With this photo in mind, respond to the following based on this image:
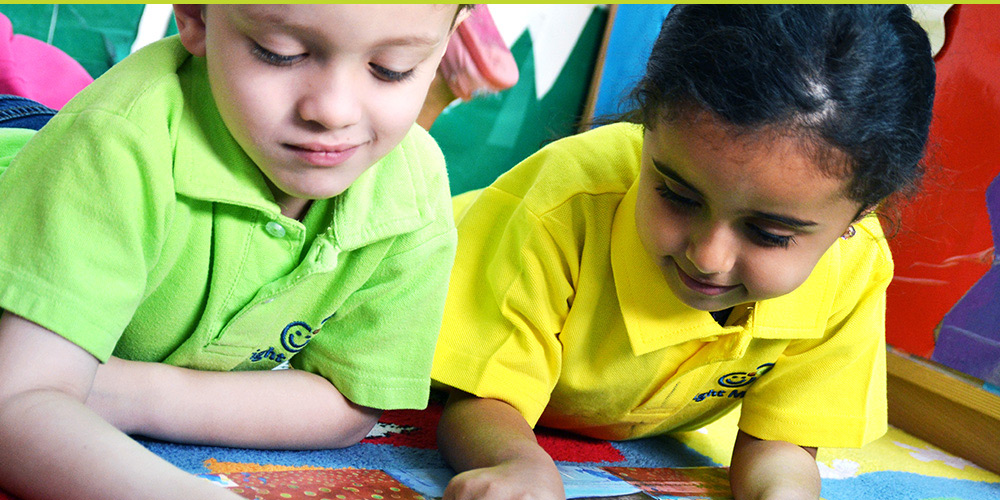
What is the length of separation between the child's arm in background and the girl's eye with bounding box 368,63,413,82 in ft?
0.84

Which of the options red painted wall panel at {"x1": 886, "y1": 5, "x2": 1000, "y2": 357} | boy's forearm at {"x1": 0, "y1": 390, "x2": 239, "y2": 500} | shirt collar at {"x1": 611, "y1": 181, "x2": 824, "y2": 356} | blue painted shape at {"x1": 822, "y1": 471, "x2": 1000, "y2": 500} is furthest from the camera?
red painted wall panel at {"x1": 886, "y1": 5, "x2": 1000, "y2": 357}

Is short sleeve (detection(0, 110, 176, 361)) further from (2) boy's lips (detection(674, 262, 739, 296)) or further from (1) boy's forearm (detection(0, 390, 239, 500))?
(2) boy's lips (detection(674, 262, 739, 296))

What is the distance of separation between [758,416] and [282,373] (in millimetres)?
475

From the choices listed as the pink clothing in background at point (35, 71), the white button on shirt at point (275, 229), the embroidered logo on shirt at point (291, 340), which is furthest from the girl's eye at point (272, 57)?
the pink clothing in background at point (35, 71)

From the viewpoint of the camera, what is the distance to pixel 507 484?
0.65 metres

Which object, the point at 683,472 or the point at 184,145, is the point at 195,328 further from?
the point at 683,472

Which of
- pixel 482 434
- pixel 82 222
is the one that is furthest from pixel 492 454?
pixel 82 222

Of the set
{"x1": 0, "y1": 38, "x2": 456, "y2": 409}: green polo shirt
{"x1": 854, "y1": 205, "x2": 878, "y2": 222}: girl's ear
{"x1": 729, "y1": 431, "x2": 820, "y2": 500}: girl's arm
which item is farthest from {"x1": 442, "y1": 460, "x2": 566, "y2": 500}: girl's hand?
{"x1": 854, "y1": 205, "x2": 878, "y2": 222}: girl's ear

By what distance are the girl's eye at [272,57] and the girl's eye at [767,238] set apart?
37cm

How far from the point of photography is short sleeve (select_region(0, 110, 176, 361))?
0.55 metres

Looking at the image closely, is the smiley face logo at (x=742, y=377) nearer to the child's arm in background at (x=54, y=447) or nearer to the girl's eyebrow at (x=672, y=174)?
the girl's eyebrow at (x=672, y=174)

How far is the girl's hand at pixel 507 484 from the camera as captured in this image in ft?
2.11

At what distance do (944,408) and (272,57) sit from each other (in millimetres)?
1074

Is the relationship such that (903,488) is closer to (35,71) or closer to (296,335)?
(296,335)
